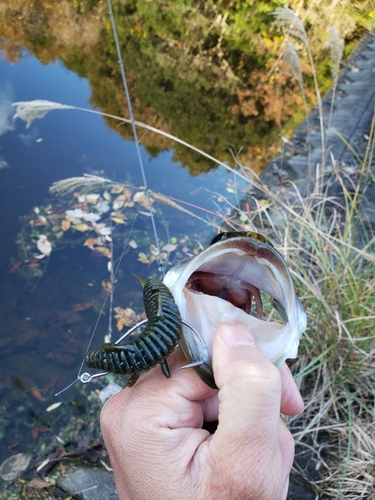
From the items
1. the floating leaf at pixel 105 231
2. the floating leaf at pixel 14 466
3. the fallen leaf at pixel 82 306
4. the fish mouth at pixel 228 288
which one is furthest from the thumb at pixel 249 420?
the floating leaf at pixel 105 231

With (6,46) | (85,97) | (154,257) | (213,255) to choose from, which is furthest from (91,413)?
(6,46)

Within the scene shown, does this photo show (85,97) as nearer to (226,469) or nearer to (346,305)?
(346,305)

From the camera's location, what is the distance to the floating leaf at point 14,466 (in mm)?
2736

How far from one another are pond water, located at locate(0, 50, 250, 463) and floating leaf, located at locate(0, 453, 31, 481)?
7 cm

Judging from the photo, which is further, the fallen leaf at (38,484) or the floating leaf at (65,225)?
the floating leaf at (65,225)

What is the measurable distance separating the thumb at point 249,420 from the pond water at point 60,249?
229 centimetres

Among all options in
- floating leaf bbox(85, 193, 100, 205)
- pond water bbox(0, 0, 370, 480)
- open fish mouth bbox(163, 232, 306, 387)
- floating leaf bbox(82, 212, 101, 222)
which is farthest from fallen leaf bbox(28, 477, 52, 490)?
floating leaf bbox(85, 193, 100, 205)

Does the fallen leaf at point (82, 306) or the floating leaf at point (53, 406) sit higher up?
the fallen leaf at point (82, 306)

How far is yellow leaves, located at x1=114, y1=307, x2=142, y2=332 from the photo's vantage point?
3812 mm

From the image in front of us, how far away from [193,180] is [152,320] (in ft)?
14.0

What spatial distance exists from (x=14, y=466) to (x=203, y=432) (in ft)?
6.89

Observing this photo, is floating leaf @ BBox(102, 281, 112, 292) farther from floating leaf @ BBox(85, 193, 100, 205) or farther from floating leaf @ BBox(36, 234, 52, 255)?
floating leaf @ BBox(85, 193, 100, 205)

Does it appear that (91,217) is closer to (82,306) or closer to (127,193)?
(127,193)

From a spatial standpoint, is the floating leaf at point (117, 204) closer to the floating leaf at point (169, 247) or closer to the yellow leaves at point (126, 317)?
the floating leaf at point (169, 247)
